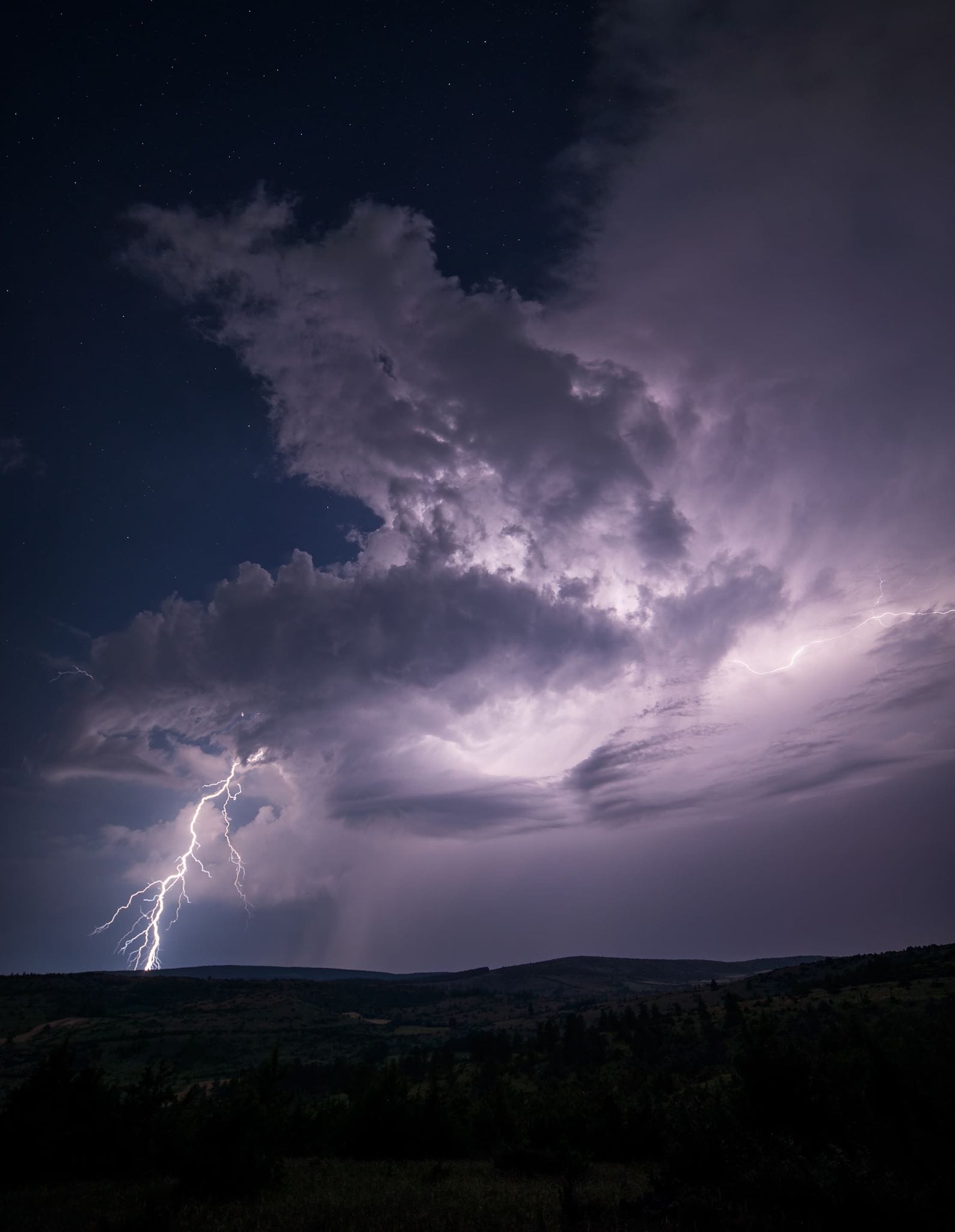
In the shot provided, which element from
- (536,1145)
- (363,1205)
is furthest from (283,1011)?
(363,1205)

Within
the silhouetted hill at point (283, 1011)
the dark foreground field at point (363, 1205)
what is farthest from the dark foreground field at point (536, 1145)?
the silhouetted hill at point (283, 1011)

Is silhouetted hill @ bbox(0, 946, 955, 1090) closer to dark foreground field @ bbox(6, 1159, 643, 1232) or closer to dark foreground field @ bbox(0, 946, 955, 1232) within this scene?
dark foreground field @ bbox(0, 946, 955, 1232)

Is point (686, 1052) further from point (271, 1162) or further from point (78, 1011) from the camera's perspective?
point (78, 1011)

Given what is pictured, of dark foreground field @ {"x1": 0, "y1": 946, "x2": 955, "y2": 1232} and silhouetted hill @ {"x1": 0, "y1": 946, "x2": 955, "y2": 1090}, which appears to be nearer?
dark foreground field @ {"x1": 0, "y1": 946, "x2": 955, "y2": 1232}

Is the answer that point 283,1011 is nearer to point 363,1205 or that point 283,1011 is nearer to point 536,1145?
point 536,1145

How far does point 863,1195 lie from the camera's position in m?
9.95

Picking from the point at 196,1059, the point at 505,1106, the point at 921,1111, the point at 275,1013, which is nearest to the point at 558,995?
Answer: the point at 275,1013

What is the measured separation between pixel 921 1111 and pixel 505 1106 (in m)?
18.2

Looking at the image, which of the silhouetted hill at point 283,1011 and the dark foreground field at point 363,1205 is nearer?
the dark foreground field at point 363,1205

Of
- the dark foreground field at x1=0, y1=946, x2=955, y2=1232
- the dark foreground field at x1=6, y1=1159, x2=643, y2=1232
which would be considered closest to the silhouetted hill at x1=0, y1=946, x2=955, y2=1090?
the dark foreground field at x1=0, y1=946, x2=955, y2=1232

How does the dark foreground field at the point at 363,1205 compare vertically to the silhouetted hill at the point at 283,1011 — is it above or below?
above

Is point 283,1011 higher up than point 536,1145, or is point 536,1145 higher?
point 536,1145

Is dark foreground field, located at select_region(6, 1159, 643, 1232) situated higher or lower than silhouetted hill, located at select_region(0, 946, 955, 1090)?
higher

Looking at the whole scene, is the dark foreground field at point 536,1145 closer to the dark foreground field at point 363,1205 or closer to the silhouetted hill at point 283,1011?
the dark foreground field at point 363,1205
